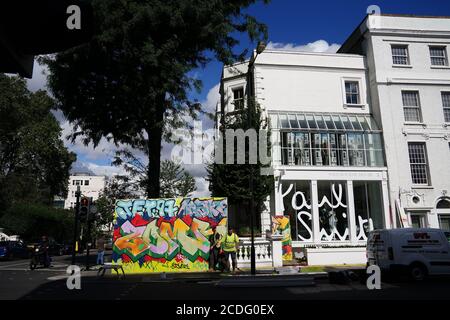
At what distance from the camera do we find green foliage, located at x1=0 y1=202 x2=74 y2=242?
39531mm

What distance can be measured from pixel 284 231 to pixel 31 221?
104 ft

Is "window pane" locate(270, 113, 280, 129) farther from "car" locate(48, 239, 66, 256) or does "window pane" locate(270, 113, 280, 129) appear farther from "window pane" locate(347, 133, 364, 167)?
"car" locate(48, 239, 66, 256)

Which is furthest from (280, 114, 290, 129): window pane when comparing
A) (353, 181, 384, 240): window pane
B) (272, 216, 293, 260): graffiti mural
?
(272, 216, 293, 260): graffiti mural

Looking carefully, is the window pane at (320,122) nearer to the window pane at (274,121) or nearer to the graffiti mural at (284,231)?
the window pane at (274,121)

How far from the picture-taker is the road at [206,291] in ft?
32.7

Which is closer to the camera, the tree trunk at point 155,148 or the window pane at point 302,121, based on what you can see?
the tree trunk at point 155,148

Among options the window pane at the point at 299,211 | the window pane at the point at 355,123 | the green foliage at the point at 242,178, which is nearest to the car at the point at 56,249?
the green foliage at the point at 242,178

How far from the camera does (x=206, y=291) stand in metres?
11.3

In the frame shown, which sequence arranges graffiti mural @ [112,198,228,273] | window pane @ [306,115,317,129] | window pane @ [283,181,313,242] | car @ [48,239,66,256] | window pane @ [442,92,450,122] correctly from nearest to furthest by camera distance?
graffiti mural @ [112,198,228,273]
window pane @ [283,181,313,242]
window pane @ [306,115,317,129]
window pane @ [442,92,450,122]
car @ [48,239,66,256]

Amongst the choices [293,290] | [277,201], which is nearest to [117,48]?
[277,201]

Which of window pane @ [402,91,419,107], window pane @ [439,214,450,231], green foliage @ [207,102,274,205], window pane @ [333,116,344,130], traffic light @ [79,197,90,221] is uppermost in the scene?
window pane @ [402,91,419,107]

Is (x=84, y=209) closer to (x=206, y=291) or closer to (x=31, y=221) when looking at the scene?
(x=206, y=291)

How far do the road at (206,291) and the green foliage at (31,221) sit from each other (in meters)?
29.7

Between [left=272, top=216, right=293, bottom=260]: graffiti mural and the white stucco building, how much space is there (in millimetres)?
826
